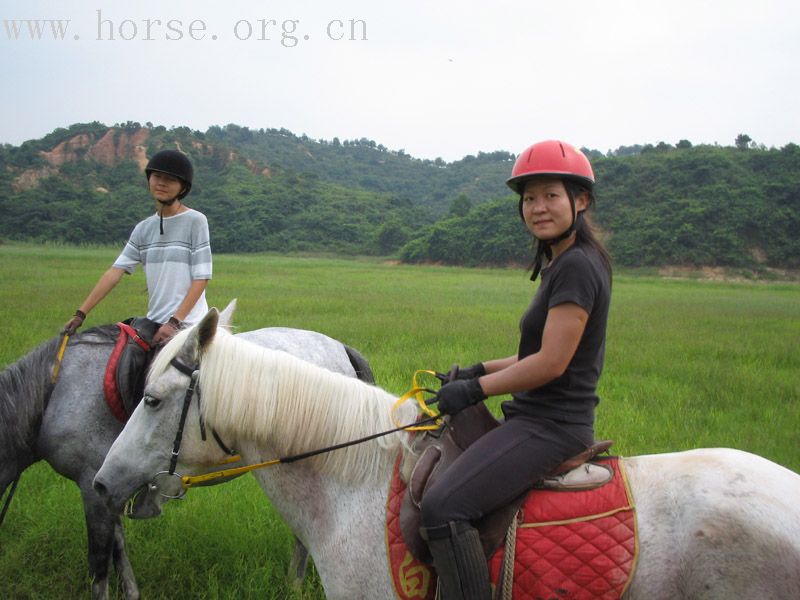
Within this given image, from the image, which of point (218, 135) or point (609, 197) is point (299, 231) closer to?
point (609, 197)

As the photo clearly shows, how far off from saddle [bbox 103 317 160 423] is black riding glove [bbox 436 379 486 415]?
207 centimetres

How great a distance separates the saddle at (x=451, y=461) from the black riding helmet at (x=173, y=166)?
96.5 inches

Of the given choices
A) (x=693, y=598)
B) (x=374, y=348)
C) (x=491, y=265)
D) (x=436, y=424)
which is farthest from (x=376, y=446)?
(x=491, y=265)

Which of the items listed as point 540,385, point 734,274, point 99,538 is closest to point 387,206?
point 734,274

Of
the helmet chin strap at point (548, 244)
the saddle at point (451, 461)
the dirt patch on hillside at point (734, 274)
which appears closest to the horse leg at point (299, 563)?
the saddle at point (451, 461)

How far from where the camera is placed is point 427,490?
6.48 feet

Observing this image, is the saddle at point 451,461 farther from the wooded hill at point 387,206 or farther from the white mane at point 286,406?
the wooded hill at point 387,206

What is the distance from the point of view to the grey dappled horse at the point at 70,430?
3.06 m

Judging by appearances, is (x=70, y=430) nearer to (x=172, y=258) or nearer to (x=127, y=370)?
(x=127, y=370)

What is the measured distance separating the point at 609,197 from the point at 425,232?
16.8 meters

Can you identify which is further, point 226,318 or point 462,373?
point 226,318

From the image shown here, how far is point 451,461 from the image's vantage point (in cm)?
210

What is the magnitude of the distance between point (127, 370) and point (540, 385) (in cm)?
240

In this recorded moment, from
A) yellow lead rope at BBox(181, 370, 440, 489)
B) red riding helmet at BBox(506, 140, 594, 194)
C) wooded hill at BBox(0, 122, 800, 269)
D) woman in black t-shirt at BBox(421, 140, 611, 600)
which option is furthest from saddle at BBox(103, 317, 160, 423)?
wooded hill at BBox(0, 122, 800, 269)
